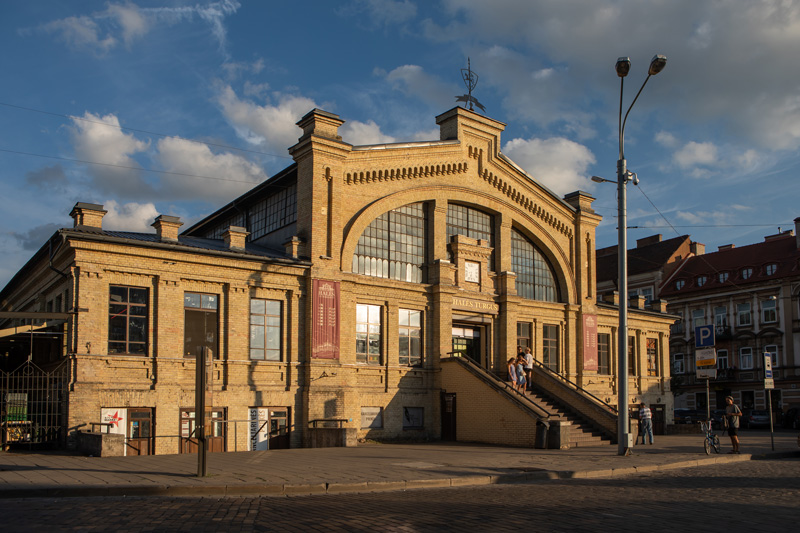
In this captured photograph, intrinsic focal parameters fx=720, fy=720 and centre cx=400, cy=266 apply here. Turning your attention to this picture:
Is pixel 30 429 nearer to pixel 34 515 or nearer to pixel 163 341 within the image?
pixel 163 341

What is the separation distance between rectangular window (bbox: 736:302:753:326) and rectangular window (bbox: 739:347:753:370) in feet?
6.66

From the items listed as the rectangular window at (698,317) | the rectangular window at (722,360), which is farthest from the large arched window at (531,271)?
the rectangular window at (698,317)

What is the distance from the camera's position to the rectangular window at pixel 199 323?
74.8 feet

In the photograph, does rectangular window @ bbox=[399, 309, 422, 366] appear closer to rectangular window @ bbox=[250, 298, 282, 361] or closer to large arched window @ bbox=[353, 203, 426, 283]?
large arched window @ bbox=[353, 203, 426, 283]

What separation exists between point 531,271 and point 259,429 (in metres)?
15.4

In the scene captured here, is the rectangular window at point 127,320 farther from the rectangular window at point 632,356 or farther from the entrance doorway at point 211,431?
the rectangular window at point 632,356

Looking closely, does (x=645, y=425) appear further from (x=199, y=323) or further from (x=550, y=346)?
(x=199, y=323)

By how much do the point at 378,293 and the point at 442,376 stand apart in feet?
13.9

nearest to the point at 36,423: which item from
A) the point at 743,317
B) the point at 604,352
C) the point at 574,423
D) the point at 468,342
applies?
the point at 468,342

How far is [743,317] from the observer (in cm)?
5694

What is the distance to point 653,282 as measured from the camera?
64312 millimetres

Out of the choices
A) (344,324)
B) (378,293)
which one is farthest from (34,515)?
(378,293)

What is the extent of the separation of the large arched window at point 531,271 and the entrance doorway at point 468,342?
124 inches

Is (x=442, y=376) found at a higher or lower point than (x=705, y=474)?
higher
